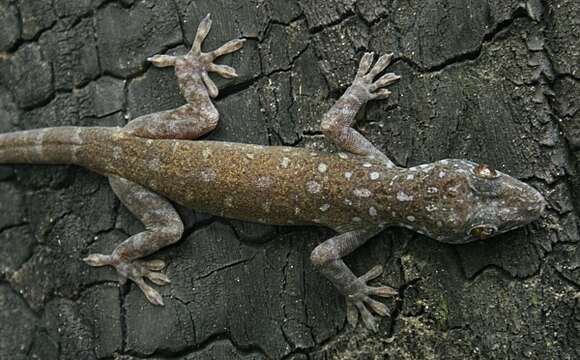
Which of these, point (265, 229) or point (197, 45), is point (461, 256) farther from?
point (197, 45)

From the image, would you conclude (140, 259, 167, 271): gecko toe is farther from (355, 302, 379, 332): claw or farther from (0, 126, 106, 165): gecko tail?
A: (355, 302, 379, 332): claw

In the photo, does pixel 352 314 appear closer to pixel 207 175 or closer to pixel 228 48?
pixel 207 175

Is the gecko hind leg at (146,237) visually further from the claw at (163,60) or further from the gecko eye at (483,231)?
the gecko eye at (483,231)

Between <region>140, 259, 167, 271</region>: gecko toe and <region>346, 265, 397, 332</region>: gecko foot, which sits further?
<region>140, 259, 167, 271</region>: gecko toe

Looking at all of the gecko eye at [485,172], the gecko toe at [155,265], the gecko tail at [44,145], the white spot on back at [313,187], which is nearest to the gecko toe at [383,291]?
the white spot on back at [313,187]

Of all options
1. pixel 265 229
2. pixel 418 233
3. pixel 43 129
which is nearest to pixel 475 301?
pixel 418 233

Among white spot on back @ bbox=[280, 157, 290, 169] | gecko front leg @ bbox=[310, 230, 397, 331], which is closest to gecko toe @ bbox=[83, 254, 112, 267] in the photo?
white spot on back @ bbox=[280, 157, 290, 169]

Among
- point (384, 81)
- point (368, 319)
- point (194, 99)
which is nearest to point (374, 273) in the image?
point (368, 319)
